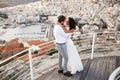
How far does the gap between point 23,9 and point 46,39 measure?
1.08m

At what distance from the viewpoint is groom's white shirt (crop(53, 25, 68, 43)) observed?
3172mm

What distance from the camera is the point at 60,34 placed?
3211mm

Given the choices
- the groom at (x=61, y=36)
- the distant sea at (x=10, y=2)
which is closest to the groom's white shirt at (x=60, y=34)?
the groom at (x=61, y=36)

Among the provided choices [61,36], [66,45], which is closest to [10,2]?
[66,45]

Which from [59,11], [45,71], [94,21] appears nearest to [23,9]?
[59,11]

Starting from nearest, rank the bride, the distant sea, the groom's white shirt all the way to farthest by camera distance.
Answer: the groom's white shirt < the bride < the distant sea

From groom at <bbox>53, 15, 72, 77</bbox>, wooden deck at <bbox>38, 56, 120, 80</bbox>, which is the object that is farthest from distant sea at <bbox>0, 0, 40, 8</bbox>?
groom at <bbox>53, 15, 72, 77</bbox>

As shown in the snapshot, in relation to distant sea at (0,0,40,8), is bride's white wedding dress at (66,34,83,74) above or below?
below

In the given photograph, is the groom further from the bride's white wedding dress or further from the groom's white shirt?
the bride's white wedding dress

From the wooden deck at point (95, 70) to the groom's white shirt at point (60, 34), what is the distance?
0.66 metres

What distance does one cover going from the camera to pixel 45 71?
158 inches

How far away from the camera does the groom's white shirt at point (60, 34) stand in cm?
317

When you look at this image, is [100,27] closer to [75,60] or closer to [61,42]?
[75,60]

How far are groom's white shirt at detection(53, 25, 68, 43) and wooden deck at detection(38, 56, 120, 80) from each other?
659mm
